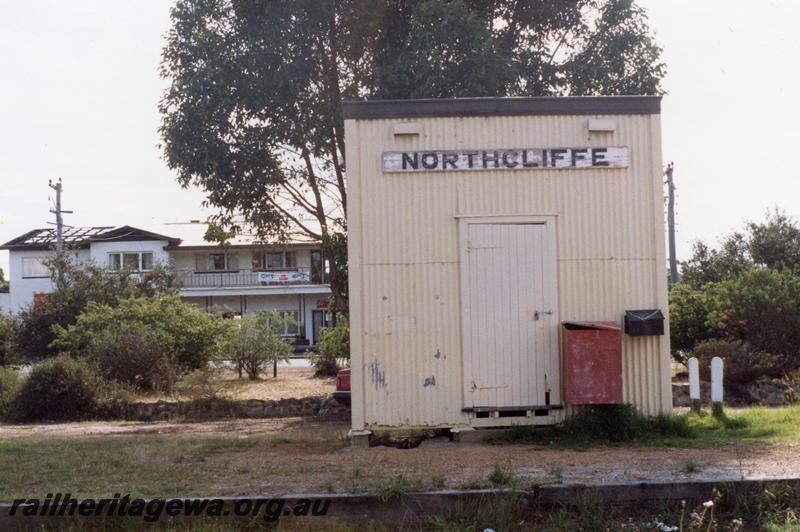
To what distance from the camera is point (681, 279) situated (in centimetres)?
3419

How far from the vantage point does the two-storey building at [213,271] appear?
51.3 meters

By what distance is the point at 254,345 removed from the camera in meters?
24.0

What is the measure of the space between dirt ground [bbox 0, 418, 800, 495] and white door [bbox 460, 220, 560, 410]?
813 millimetres

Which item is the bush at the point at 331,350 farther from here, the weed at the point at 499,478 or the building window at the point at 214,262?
the building window at the point at 214,262

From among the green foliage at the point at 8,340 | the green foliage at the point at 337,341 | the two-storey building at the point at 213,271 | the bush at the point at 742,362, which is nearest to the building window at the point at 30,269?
the two-storey building at the point at 213,271

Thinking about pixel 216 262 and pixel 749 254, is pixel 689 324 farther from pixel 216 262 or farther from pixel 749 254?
pixel 216 262

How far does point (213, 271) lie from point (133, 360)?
33.8 metres

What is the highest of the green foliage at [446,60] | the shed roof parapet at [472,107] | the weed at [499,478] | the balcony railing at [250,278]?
the green foliage at [446,60]

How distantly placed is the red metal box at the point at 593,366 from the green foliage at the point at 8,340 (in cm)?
2132

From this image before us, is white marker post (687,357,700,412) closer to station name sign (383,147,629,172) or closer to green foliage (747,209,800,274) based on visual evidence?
station name sign (383,147,629,172)

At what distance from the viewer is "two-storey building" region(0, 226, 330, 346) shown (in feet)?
168

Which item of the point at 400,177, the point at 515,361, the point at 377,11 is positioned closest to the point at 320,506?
the point at 515,361

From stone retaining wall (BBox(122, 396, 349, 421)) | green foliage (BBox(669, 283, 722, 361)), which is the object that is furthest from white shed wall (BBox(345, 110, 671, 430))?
green foliage (BBox(669, 283, 722, 361))

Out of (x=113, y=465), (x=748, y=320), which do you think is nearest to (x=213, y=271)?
(x=748, y=320)
